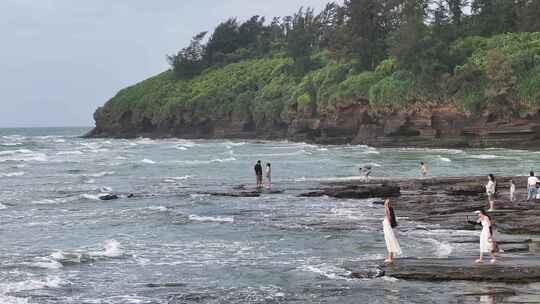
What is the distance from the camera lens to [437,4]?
84875 millimetres

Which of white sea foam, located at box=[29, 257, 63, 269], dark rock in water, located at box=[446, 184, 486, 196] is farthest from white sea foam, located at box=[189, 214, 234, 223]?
dark rock in water, located at box=[446, 184, 486, 196]

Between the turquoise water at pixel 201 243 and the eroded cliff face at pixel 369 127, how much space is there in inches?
626

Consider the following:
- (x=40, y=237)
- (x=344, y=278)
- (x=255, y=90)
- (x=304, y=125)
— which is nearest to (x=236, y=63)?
(x=255, y=90)

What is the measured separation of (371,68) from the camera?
284 ft

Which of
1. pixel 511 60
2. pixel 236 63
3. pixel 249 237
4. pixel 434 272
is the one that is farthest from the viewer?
pixel 236 63

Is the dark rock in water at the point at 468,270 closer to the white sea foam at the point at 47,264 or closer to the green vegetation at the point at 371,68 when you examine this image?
the white sea foam at the point at 47,264

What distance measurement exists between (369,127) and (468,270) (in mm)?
59911

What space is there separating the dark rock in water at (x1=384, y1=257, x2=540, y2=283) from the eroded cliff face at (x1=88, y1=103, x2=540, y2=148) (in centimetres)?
4549

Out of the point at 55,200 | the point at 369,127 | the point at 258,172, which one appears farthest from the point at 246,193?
the point at 369,127

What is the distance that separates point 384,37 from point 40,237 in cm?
6746

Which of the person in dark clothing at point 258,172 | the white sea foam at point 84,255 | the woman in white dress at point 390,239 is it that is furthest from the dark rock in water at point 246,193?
the woman in white dress at point 390,239

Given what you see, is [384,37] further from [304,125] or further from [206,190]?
[206,190]

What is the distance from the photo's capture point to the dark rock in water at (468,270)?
15797mm

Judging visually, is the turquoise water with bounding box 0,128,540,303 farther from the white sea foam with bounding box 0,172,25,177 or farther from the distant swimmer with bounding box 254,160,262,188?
the white sea foam with bounding box 0,172,25,177
